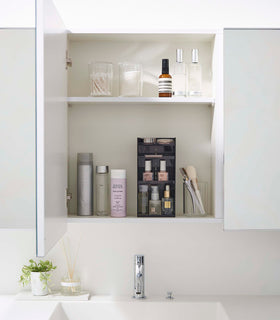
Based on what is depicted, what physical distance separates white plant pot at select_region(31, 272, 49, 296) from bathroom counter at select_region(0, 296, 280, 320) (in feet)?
0.15

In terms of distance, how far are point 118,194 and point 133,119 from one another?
0.31 meters

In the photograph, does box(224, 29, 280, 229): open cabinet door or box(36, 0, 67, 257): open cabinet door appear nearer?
box(36, 0, 67, 257): open cabinet door

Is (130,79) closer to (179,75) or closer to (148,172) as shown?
(179,75)

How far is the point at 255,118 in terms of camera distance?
153cm

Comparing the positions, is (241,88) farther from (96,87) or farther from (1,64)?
(1,64)

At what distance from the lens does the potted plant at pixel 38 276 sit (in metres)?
1.67

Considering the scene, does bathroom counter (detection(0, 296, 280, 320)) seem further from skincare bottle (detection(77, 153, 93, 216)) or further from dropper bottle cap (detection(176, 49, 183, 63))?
dropper bottle cap (detection(176, 49, 183, 63))

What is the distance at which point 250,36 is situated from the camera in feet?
5.02

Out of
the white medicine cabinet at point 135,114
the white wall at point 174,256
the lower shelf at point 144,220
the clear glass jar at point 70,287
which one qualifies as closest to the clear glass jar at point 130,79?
the white medicine cabinet at point 135,114

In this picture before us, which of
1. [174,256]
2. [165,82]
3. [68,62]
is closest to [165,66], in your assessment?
[165,82]

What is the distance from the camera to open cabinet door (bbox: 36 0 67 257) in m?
1.15

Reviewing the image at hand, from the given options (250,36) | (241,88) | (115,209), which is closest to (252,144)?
(241,88)

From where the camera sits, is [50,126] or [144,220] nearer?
[50,126]

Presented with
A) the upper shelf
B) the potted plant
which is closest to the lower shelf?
the potted plant
